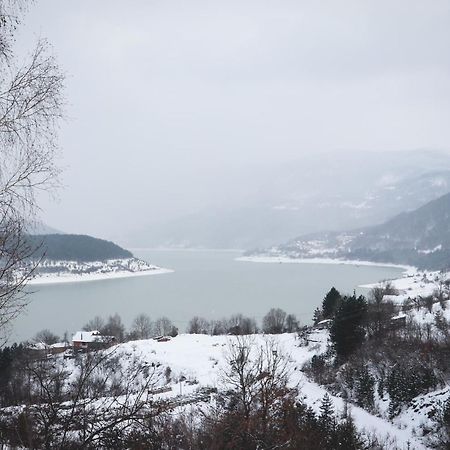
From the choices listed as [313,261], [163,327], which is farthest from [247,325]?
[313,261]

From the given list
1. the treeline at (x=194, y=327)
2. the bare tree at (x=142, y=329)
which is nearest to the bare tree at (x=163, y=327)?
the treeline at (x=194, y=327)

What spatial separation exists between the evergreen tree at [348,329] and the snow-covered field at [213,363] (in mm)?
1792

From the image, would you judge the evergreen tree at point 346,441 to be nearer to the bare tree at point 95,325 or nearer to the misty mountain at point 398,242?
the bare tree at point 95,325

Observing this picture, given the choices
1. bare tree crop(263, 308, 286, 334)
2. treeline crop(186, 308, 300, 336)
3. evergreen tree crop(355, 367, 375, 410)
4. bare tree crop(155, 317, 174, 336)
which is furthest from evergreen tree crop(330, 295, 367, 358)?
bare tree crop(155, 317, 174, 336)

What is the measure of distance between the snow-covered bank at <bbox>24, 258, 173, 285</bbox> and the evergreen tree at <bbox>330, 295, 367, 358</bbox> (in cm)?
4951

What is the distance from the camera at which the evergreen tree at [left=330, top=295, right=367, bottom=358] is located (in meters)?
18.2

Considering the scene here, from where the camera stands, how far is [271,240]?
183000 mm

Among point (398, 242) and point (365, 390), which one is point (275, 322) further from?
point (398, 242)

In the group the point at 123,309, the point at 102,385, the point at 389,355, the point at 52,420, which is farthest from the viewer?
the point at 123,309

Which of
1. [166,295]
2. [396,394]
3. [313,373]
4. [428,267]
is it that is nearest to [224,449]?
[396,394]

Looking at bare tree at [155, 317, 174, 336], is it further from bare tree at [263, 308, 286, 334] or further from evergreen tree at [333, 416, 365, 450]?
evergreen tree at [333, 416, 365, 450]

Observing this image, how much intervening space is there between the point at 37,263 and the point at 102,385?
0.67 metres

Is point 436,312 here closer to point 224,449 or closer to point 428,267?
point 224,449

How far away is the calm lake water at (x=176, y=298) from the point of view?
3845 cm
